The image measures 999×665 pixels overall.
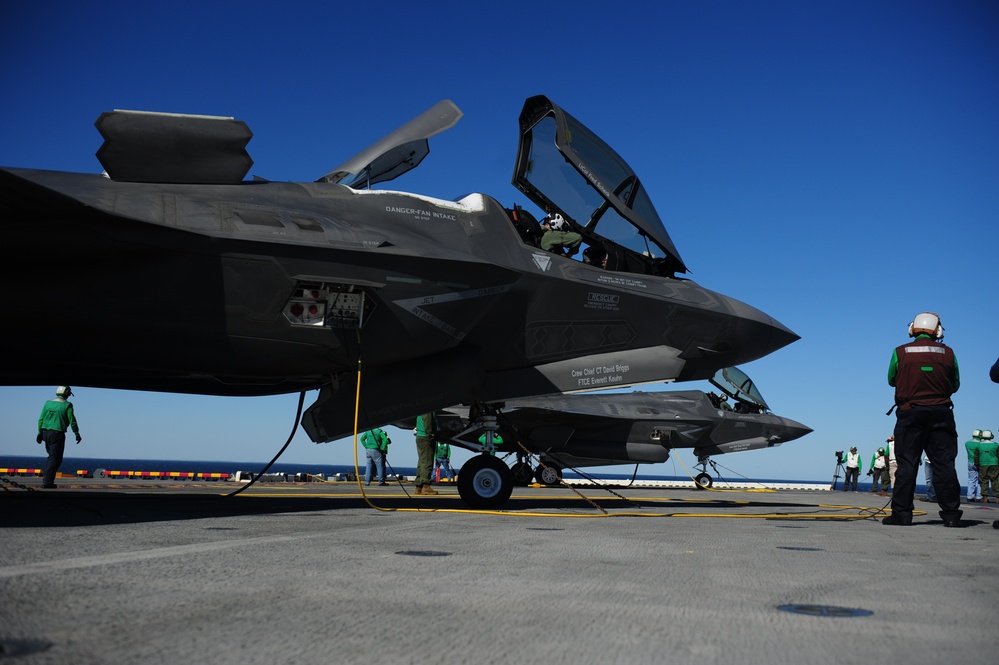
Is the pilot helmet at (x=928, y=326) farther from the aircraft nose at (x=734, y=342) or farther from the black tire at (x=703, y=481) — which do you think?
the black tire at (x=703, y=481)

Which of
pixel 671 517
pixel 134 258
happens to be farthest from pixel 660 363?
pixel 134 258

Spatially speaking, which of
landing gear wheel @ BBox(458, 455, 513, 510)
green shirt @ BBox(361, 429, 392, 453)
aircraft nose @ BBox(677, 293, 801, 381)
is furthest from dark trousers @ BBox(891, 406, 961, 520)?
green shirt @ BBox(361, 429, 392, 453)

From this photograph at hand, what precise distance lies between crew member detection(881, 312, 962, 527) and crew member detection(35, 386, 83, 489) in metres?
12.6

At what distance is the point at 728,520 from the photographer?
8328mm

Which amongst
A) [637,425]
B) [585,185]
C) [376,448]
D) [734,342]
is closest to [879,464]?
[637,425]

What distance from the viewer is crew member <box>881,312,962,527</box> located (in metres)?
8.06

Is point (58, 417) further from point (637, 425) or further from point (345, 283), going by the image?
point (637, 425)

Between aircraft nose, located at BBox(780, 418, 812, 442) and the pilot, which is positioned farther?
aircraft nose, located at BBox(780, 418, 812, 442)

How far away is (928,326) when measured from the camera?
27.3 ft

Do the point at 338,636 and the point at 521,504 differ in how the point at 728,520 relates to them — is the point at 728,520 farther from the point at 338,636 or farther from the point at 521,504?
the point at 338,636

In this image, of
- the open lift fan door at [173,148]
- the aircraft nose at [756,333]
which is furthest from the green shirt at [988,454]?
the open lift fan door at [173,148]

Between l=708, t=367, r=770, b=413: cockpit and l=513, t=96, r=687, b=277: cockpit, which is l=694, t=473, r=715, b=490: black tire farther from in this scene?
l=513, t=96, r=687, b=277: cockpit

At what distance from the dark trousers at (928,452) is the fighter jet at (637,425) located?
10977mm

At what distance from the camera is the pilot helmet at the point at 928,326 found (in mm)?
8312
